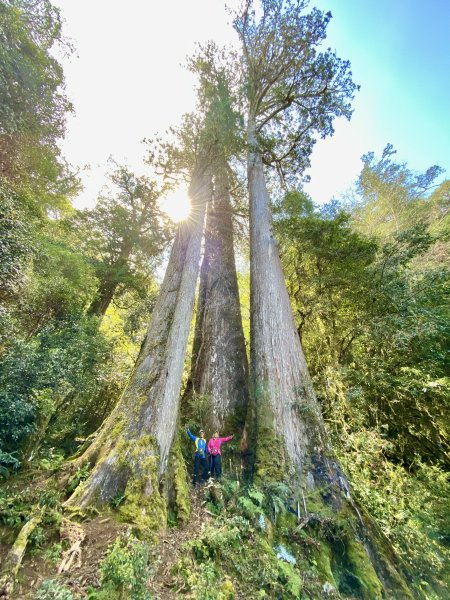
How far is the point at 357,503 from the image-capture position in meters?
3.96

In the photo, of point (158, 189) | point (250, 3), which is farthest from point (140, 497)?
point (250, 3)

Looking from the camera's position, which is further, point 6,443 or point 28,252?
point 28,252

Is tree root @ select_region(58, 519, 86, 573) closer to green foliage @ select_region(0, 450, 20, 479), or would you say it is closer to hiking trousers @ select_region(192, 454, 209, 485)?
green foliage @ select_region(0, 450, 20, 479)

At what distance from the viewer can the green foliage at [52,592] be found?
1.96 meters

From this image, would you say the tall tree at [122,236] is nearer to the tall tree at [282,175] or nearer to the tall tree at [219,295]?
the tall tree at [219,295]

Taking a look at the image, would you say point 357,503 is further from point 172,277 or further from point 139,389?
point 172,277

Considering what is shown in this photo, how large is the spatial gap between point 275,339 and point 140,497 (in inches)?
137

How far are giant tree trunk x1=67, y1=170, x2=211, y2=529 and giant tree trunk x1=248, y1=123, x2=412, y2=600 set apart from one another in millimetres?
1500

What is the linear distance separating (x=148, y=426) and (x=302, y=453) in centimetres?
243

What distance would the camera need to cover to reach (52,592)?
6.58 ft

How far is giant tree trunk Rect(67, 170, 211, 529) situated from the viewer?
3.27m

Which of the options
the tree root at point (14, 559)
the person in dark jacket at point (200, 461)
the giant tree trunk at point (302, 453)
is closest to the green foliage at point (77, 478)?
the tree root at point (14, 559)

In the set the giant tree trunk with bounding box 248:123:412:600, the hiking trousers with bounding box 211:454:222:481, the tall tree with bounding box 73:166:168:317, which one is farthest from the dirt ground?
the tall tree with bounding box 73:166:168:317

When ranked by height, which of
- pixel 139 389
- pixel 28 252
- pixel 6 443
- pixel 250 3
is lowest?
pixel 6 443
